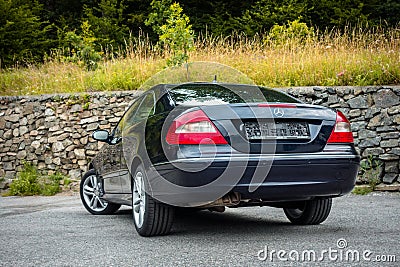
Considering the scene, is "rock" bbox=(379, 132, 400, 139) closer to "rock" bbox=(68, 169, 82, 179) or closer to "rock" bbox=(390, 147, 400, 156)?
"rock" bbox=(390, 147, 400, 156)

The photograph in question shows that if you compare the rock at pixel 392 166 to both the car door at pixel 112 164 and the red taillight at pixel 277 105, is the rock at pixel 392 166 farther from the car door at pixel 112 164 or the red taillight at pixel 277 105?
the red taillight at pixel 277 105

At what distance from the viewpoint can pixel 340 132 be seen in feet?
18.2

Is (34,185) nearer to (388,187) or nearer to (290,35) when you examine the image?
Result: (388,187)

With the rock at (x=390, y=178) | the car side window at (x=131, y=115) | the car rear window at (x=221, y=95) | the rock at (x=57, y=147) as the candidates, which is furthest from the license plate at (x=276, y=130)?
the rock at (x=57, y=147)

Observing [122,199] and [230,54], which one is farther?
[230,54]

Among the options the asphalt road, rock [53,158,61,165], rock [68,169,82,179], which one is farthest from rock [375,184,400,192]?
rock [53,158,61,165]

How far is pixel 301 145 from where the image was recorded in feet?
17.4

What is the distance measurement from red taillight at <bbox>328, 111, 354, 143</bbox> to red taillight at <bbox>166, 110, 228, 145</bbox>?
1124 mm

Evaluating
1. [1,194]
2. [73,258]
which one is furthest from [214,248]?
[1,194]

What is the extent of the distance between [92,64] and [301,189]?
11445 millimetres

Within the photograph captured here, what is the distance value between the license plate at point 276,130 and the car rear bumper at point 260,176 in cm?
19

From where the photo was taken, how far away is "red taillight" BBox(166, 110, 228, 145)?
16.6 ft

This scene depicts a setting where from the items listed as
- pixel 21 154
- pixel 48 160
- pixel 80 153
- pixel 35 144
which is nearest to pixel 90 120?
pixel 80 153

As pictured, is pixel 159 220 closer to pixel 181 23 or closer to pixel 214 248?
pixel 214 248
